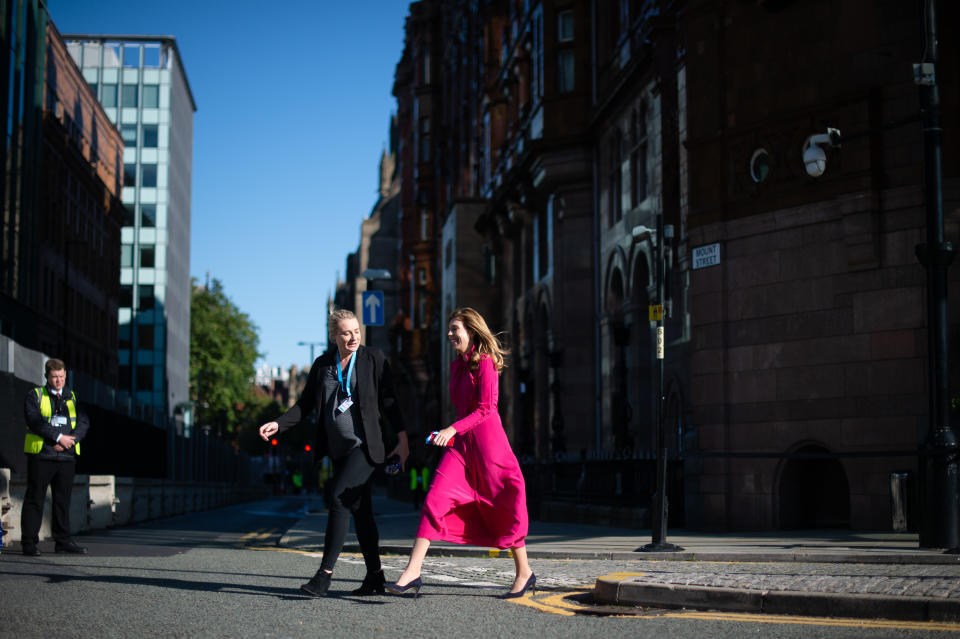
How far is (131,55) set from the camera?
9525 centimetres

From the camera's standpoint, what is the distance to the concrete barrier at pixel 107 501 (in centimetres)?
1497

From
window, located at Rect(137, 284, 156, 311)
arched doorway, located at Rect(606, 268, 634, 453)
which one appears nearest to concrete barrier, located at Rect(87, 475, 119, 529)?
arched doorway, located at Rect(606, 268, 634, 453)

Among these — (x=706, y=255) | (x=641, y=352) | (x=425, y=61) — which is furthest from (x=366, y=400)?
(x=425, y=61)

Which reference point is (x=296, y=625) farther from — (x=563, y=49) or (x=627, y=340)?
(x=563, y=49)

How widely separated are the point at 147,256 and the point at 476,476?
8792cm

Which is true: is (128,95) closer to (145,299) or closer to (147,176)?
(147,176)

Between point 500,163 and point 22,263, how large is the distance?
2000cm

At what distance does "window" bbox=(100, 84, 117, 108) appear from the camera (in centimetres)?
9344

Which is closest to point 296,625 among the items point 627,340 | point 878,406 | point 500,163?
point 878,406

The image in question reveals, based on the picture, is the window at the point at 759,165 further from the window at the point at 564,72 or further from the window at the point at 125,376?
the window at the point at 125,376

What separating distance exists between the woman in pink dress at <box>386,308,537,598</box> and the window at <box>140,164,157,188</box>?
89.8m

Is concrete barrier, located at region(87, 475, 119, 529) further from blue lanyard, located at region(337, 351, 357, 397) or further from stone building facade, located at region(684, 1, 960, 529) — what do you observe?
blue lanyard, located at region(337, 351, 357, 397)

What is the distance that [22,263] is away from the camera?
49625 millimetres

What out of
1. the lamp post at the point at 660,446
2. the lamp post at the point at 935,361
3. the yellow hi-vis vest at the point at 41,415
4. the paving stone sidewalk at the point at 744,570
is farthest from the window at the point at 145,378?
the lamp post at the point at 935,361
